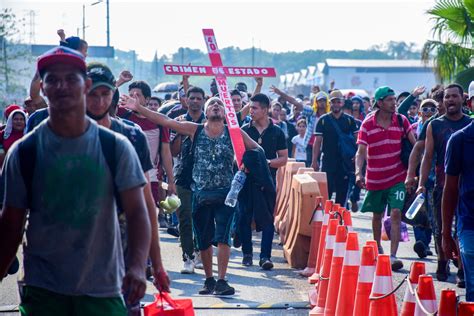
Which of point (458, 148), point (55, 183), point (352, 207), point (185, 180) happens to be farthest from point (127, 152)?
point (352, 207)

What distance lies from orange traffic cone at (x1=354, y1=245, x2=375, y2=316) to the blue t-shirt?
69 cm

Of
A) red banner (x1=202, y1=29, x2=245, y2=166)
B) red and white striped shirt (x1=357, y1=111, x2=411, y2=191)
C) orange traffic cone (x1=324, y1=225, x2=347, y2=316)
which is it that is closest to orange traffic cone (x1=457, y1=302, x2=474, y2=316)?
orange traffic cone (x1=324, y1=225, x2=347, y2=316)

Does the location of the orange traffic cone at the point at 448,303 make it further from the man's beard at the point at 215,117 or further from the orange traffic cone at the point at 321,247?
the man's beard at the point at 215,117

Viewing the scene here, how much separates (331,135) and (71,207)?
11.5m

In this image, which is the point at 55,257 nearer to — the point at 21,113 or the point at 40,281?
the point at 40,281

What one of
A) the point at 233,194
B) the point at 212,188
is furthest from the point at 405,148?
the point at 212,188

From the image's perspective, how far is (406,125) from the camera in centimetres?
1264

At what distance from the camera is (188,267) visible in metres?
12.0

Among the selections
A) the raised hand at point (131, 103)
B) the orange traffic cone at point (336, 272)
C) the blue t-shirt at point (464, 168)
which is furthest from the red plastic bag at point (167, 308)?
the orange traffic cone at point (336, 272)

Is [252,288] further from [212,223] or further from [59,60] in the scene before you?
[59,60]

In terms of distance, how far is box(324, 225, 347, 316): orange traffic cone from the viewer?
859 centimetres

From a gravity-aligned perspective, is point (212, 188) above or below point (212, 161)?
below

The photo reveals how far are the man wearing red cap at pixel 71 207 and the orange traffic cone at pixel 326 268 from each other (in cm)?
431

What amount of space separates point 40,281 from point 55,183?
44 cm
